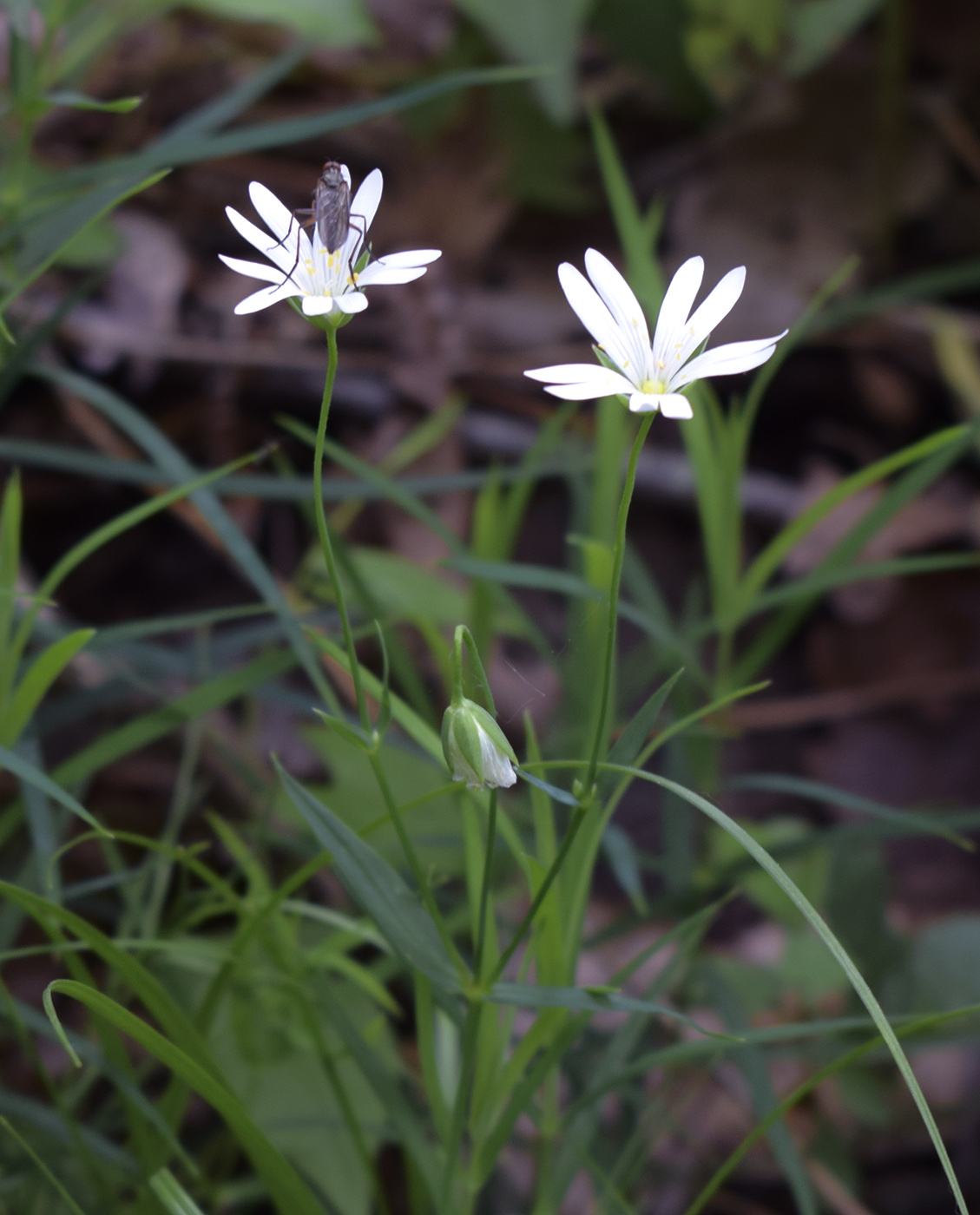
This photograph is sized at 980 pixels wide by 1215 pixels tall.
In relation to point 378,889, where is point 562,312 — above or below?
above

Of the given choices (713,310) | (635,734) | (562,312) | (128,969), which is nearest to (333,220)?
(713,310)

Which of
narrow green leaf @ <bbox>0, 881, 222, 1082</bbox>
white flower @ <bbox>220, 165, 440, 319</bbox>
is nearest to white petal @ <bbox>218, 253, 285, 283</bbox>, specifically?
white flower @ <bbox>220, 165, 440, 319</bbox>

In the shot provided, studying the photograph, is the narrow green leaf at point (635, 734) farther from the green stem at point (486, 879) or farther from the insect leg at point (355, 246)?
the insect leg at point (355, 246)

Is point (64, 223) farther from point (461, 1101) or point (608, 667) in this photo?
point (461, 1101)

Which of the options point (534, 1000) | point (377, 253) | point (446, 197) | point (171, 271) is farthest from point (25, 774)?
point (446, 197)

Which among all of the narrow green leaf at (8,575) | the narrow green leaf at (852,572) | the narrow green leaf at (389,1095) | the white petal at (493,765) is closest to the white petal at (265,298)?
the white petal at (493,765)

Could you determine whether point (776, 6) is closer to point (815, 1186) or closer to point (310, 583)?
point (310, 583)
